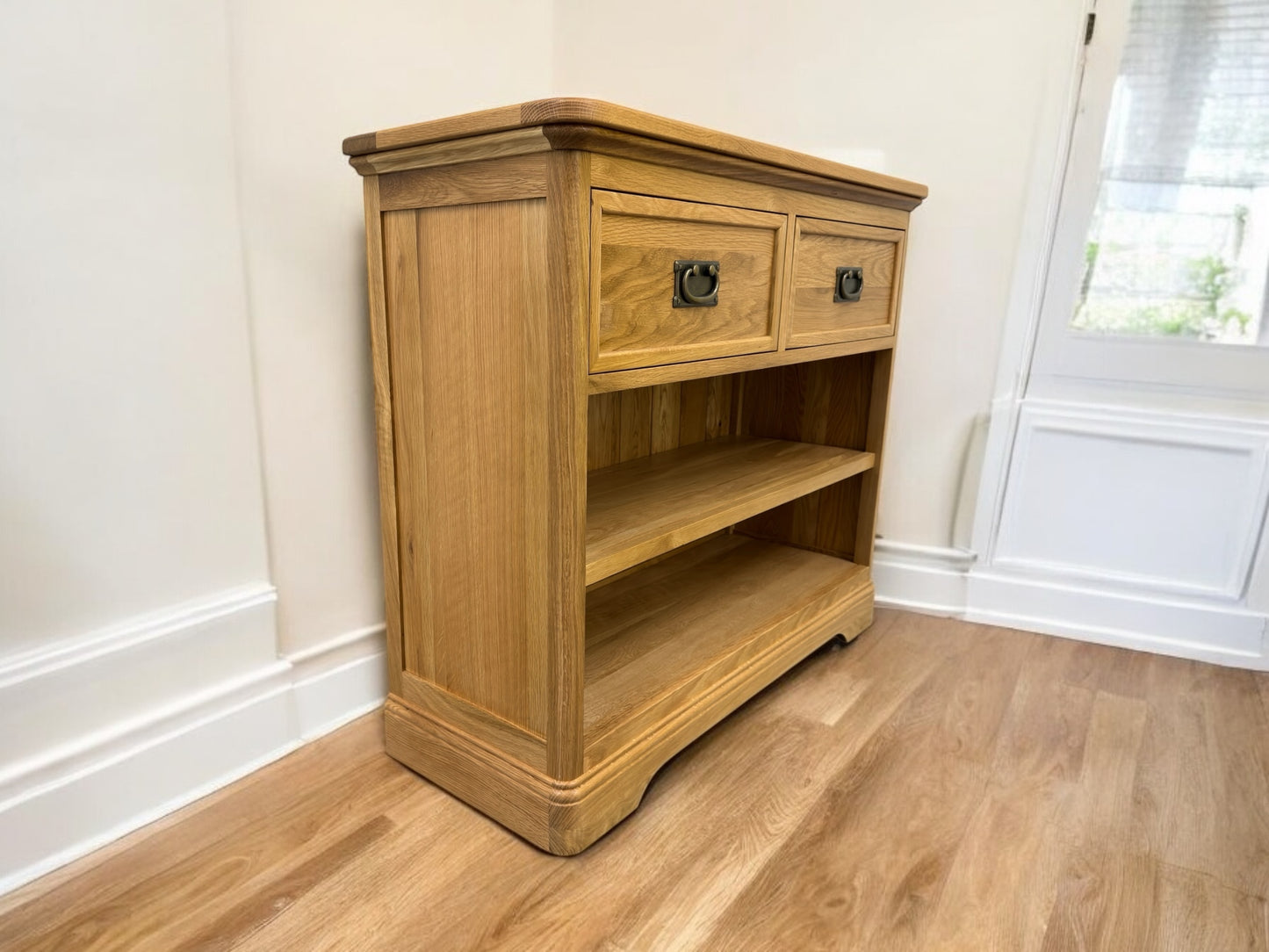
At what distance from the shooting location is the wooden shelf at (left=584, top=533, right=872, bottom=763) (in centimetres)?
123

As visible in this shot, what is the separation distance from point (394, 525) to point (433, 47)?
2.82 ft

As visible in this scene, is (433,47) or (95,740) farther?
(433,47)

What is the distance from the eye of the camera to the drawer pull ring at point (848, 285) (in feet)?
4.75

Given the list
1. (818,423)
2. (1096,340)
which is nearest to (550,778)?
(818,423)

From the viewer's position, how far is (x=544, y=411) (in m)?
0.98

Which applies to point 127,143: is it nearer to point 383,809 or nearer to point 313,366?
point 313,366

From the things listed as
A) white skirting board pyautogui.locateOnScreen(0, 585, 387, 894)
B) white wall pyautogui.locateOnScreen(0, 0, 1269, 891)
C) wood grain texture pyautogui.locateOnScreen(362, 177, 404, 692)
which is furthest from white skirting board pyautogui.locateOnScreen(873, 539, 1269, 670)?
white skirting board pyautogui.locateOnScreen(0, 585, 387, 894)

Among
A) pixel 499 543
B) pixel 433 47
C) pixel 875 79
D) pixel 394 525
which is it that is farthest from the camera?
pixel 875 79

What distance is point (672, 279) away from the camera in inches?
41.5

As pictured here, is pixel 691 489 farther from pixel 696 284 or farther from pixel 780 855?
pixel 780 855

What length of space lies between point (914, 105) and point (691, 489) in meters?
1.01

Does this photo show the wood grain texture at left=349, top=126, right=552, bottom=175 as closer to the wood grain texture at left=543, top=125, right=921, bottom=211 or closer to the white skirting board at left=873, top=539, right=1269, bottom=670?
the wood grain texture at left=543, top=125, right=921, bottom=211

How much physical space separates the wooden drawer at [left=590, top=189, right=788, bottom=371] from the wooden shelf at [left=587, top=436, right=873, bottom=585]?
262 mm

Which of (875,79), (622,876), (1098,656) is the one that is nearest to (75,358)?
(622,876)
